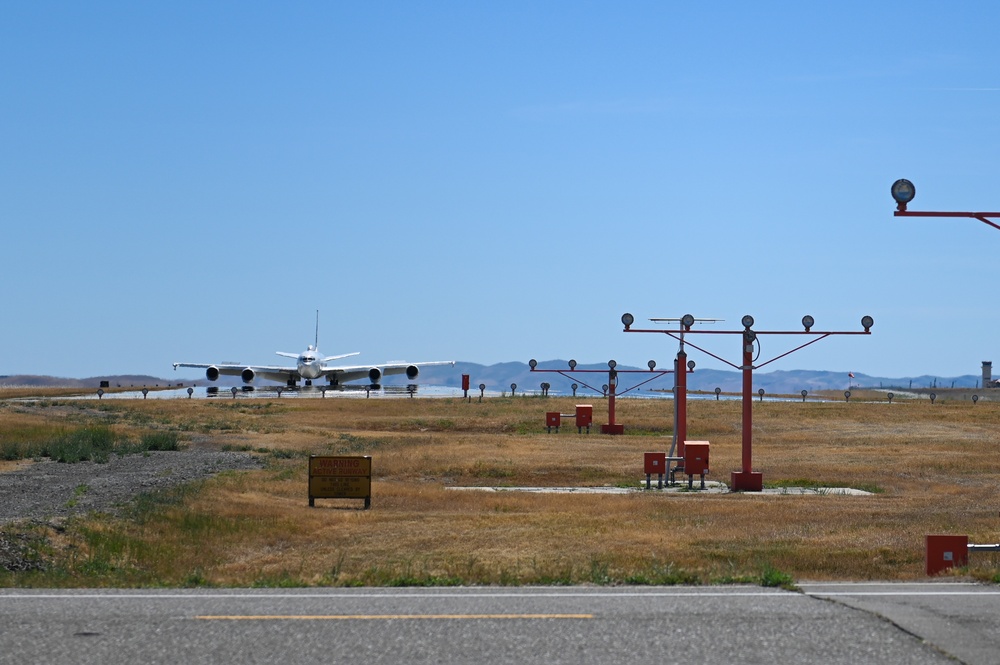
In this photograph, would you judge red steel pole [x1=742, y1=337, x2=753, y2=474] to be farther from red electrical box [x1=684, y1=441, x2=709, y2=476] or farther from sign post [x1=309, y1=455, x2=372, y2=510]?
sign post [x1=309, y1=455, x2=372, y2=510]

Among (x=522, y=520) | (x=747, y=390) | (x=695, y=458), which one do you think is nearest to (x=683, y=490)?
(x=695, y=458)

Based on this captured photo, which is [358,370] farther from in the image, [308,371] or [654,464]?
[654,464]

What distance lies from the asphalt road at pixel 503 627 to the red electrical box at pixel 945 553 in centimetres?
303

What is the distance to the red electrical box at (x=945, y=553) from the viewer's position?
14672mm

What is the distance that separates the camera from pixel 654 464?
105 feet

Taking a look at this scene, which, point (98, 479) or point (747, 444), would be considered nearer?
point (98, 479)

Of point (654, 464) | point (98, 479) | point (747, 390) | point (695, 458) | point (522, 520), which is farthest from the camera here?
point (654, 464)

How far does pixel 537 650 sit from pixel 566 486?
23.8m

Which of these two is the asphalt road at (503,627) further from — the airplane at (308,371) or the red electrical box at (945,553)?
the airplane at (308,371)

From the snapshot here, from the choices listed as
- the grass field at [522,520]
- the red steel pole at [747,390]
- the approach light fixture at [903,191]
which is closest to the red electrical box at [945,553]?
the grass field at [522,520]

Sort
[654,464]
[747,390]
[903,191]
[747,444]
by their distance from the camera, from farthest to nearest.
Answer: [654,464] → [747,444] → [747,390] → [903,191]

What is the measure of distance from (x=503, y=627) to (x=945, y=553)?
740cm

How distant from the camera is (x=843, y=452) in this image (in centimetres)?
4553

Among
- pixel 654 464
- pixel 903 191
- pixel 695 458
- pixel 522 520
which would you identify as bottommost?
pixel 522 520
